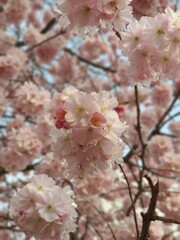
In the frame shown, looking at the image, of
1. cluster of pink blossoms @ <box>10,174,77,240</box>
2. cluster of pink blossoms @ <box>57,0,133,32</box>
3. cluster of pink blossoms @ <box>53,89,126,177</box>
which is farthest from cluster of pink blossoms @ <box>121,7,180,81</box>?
cluster of pink blossoms @ <box>10,174,77,240</box>

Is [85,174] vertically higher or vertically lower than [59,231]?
higher

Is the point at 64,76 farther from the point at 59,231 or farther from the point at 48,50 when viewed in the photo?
the point at 59,231

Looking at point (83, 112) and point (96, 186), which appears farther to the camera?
point (96, 186)

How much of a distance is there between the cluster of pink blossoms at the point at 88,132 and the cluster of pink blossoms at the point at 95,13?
1.07 feet

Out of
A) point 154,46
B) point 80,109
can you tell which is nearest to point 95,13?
point 154,46

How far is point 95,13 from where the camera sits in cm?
186

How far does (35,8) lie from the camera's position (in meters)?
7.67

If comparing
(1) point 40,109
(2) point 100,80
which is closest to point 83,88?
(2) point 100,80

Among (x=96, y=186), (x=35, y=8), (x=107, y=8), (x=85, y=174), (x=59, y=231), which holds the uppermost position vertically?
(x=35, y=8)

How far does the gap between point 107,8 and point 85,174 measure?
66 centimetres

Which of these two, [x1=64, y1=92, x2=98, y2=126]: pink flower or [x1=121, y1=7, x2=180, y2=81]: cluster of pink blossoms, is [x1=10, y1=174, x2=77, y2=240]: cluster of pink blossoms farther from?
[x1=121, y1=7, x2=180, y2=81]: cluster of pink blossoms

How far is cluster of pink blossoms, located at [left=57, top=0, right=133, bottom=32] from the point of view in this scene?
72.2 inches

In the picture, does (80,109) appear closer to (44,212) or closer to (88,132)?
(88,132)

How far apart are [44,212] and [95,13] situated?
0.80 m
